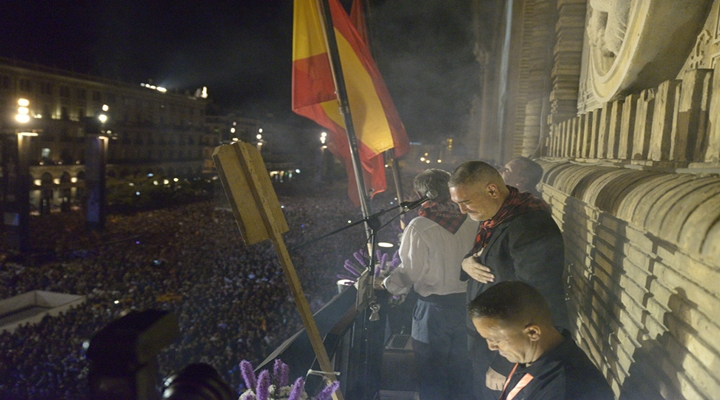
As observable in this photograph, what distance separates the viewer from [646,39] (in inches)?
134

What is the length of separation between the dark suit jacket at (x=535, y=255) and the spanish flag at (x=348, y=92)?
2.70 metres

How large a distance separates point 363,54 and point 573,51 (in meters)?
3.10

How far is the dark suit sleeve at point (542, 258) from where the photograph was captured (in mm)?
2625

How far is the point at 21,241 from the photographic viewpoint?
739 inches

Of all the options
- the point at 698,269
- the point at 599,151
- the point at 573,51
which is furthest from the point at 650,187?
the point at 573,51

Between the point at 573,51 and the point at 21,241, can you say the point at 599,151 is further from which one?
the point at 21,241

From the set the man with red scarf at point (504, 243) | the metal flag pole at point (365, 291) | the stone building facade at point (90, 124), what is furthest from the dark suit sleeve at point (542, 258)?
the stone building facade at point (90, 124)

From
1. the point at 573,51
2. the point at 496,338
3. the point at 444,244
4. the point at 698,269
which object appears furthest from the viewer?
the point at 573,51

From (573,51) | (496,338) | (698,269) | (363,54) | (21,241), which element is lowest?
(21,241)

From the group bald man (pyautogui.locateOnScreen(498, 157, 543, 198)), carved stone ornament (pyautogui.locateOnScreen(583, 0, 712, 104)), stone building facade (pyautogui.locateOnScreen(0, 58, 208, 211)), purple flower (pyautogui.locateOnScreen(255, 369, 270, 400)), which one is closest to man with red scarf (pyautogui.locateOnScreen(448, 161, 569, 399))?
purple flower (pyautogui.locateOnScreen(255, 369, 270, 400))

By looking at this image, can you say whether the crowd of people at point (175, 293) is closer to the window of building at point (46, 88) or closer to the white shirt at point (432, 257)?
the white shirt at point (432, 257)

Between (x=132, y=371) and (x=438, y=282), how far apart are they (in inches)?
120

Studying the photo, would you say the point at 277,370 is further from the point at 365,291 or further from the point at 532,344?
the point at 532,344

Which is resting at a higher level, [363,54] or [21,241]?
[363,54]
